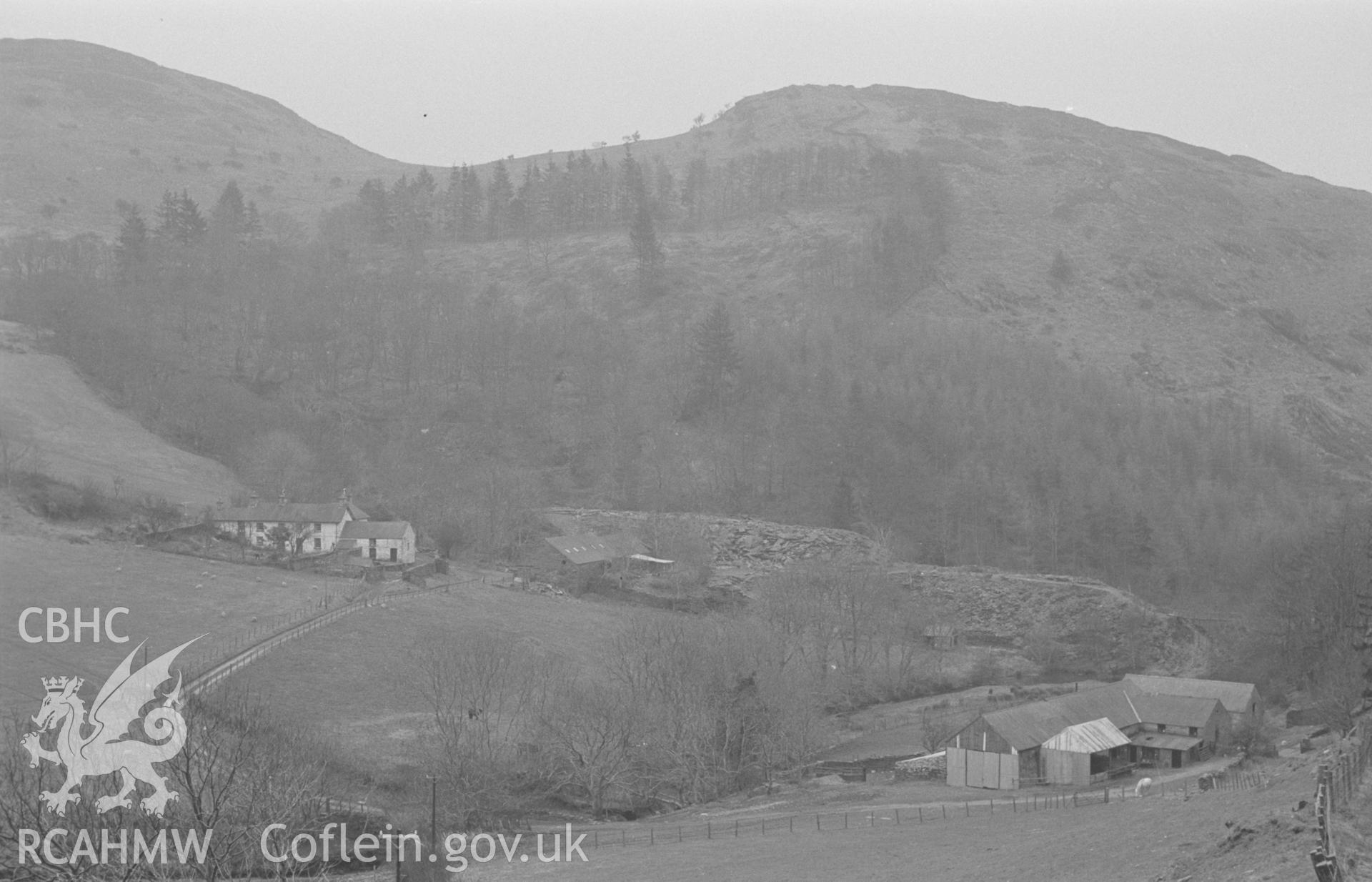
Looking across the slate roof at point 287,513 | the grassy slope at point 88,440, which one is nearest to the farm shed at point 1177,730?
the slate roof at point 287,513

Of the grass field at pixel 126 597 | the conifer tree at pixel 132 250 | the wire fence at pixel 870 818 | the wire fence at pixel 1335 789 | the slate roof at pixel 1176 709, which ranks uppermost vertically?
the conifer tree at pixel 132 250

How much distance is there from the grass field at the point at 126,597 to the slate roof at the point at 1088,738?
30.4 m

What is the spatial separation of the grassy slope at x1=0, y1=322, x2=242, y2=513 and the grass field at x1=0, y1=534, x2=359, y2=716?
1352 centimetres

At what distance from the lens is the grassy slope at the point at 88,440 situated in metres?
72.1

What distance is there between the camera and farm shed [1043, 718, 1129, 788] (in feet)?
142

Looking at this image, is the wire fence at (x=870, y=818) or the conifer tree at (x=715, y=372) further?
the conifer tree at (x=715, y=372)

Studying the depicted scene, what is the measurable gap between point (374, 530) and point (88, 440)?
77.7 feet

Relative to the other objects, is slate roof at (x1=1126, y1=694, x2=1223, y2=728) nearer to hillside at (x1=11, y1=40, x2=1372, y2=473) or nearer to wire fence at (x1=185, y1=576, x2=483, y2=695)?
wire fence at (x1=185, y1=576, x2=483, y2=695)

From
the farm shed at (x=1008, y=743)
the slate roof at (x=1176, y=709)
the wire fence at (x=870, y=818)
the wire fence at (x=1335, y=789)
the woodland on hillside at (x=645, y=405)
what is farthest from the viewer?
the woodland on hillside at (x=645, y=405)

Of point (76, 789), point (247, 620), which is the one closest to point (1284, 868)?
point (76, 789)

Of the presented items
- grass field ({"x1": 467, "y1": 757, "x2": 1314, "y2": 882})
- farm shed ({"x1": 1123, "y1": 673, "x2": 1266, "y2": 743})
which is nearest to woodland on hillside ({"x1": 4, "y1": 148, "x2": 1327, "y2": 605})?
farm shed ({"x1": 1123, "y1": 673, "x2": 1266, "y2": 743})

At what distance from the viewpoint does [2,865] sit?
19.1 meters

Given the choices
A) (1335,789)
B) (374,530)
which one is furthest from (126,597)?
(1335,789)

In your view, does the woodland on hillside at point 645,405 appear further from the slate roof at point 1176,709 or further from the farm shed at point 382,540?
the slate roof at point 1176,709
